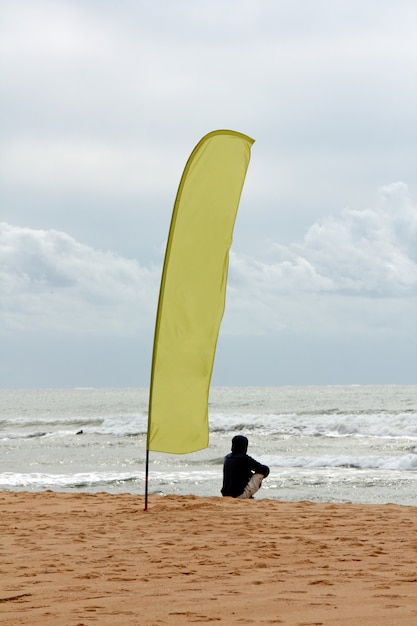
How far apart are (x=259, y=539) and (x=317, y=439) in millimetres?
22633

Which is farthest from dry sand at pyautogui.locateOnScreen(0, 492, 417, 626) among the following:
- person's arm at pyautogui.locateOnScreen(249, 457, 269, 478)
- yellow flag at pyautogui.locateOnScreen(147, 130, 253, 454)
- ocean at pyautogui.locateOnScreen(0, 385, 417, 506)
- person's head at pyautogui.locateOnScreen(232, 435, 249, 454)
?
ocean at pyautogui.locateOnScreen(0, 385, 417, 506)

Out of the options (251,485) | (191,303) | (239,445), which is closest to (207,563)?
(191,303)

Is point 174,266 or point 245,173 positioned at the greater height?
point 245,173

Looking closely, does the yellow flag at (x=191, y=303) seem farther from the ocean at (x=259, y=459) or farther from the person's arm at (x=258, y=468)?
the ocean at (x=259, y=459)

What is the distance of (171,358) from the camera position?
29.1 ft

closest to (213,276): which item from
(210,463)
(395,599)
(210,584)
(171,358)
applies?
(171,358)

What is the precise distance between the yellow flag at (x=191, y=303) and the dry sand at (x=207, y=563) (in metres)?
1.14

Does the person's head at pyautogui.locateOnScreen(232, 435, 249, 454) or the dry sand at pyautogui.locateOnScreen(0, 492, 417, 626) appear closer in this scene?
the dry sand at pyautogui.locateOnScreen(0, 492, 417, 626)

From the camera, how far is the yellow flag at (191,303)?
8.87 m

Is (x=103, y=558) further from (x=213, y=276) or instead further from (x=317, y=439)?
(x=317, y=439)

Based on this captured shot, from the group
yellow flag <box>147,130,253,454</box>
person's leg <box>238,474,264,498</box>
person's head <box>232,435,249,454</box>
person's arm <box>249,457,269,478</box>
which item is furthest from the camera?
person's leg <box>238,474,264,498</box>

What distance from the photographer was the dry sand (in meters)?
4.55

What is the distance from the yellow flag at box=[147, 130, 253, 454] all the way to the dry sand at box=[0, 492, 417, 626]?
1.14m

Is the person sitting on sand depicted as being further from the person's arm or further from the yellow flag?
the yellow flag
